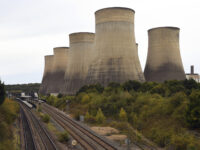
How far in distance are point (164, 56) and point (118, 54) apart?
1173 centimetres

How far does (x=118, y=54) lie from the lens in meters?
35.4

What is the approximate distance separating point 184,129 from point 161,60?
2702 cm

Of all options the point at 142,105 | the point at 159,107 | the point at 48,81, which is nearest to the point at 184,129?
the point at 159,107

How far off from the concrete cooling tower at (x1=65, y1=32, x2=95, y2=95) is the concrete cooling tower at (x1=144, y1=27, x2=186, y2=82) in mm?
13519

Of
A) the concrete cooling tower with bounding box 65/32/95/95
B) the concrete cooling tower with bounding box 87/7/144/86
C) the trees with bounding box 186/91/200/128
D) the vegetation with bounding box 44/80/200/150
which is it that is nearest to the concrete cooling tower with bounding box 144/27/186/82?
the concrete cooling tower with bounding box 87/7/144/86

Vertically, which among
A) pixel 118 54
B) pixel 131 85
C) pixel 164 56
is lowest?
pixel 131 85

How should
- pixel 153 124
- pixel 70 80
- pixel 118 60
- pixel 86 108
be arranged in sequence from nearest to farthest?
1. pixel 153 124
2. pixel 86 108
3. pixel 118 60
4. pixel 70 80

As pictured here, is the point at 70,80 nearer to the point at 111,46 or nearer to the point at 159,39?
the point at 111,46

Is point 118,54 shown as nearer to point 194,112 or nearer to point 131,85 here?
point 131,85

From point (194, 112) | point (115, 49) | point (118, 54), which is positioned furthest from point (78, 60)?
point (194, 112)

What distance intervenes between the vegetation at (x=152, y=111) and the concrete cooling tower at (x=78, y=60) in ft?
37.1

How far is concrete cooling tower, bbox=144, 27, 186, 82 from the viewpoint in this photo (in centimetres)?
4231

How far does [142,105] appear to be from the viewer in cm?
2512

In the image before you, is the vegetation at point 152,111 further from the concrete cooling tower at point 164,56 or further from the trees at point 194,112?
the concrete cooling tower at point 164,56
